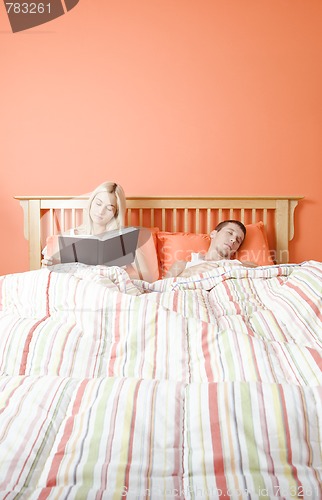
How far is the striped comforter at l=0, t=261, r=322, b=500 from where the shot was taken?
50cm

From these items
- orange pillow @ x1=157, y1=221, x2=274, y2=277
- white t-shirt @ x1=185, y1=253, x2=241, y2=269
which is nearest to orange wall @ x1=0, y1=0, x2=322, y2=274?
orange pillow @ x1=157, y1=221, x2=274, y2=277

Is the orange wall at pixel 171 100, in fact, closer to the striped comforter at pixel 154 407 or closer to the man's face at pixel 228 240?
the man's face at pixel 228 240

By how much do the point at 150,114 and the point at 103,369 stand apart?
6.29 feet

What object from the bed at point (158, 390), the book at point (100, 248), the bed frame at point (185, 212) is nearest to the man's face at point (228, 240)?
the bed frame at point (185, 212)

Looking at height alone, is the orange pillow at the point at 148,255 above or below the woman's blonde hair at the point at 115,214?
below

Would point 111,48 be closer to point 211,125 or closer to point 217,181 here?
point 211,125

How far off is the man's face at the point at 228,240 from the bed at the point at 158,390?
0.58 meters

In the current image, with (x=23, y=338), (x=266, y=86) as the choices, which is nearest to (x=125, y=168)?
(x=266, y=86)

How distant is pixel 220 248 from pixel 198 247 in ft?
0.58

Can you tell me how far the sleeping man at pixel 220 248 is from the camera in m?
2.04

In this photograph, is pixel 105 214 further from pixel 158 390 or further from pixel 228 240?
pixel 158 390

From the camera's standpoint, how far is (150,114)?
8.14 feet

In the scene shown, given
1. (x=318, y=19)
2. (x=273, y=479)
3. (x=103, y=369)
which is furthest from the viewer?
(x=318, y=19)

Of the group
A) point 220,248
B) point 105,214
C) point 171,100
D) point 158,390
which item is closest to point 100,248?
point 105,214
